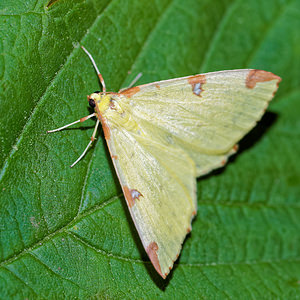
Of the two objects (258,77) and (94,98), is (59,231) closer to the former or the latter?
(94,98)

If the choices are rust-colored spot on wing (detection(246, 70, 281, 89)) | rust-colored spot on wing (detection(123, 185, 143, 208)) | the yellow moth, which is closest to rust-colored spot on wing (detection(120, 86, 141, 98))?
the yellow moth

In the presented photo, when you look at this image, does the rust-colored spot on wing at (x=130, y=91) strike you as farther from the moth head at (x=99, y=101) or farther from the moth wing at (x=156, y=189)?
the moth wing at (x=156, y=189)

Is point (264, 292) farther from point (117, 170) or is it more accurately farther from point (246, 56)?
point (246, 56)

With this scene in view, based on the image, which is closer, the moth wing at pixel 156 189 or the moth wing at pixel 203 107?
the moth wing at pixel 156 189

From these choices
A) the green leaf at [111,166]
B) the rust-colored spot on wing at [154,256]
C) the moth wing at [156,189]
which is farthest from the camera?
the moth wing at [156,189]

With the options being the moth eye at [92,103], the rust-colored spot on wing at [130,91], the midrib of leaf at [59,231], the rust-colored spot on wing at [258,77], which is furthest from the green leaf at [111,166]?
the rust-colored spot on wing at [258,77]

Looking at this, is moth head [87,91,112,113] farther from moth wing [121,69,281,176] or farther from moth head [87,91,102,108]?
moth wing [121,69,281,176]

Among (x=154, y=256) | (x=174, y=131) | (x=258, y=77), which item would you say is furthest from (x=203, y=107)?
(x=154, y=256)
